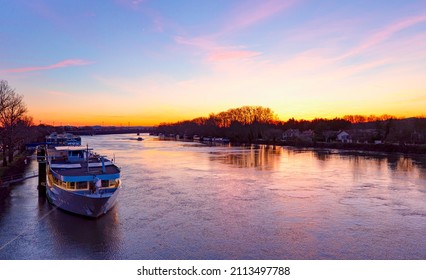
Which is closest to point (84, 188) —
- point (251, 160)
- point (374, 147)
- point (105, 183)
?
point (105, 183)

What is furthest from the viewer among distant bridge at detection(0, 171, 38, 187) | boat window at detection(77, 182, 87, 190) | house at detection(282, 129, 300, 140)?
house at detection(282, 129, 300, 140)

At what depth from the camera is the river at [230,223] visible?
25.7 feet

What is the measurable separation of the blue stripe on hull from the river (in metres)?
0.22

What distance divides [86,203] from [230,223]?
4151 millimetres

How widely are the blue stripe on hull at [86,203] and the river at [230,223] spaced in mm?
221

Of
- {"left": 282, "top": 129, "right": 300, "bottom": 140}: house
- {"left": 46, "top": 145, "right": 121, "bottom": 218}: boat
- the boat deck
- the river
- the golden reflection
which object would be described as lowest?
the river

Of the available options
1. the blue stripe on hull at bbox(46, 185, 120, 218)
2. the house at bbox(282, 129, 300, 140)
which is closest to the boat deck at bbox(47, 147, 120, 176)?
the blue stripe on hull at bbox(46, 185, 120, 218)

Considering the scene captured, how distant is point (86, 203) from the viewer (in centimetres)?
1031

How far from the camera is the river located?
25.7 ft

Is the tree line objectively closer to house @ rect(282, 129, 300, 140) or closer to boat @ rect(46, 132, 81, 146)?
house @ rect(282, 129, 300, 140)

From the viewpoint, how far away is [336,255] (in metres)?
7.61

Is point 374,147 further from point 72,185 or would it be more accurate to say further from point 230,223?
point 72,185

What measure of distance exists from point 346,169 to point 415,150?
1463 centimetres
